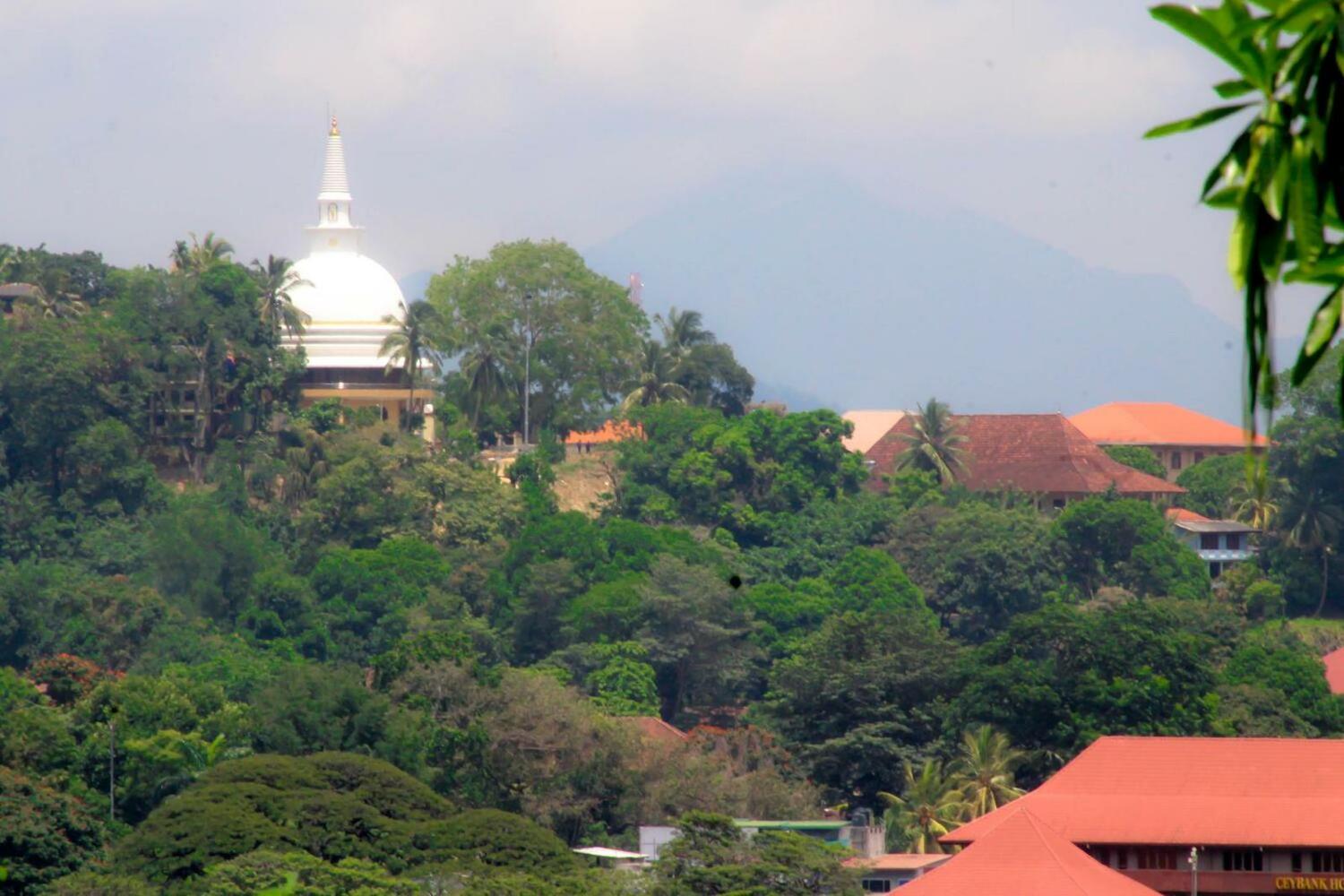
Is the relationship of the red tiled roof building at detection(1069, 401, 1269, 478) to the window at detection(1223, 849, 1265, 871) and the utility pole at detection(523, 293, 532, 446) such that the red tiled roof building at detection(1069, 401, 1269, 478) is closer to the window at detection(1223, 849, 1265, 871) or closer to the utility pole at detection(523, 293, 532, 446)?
the utility pole at detection(523, 293, 532, 446)

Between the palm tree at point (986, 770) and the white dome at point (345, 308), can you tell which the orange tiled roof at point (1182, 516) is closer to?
the white dome at point (345, 308)

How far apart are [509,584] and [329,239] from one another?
715 inches

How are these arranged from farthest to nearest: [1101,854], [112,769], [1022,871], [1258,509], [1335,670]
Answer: [1258,509]
[1335,670]
[112,769]
[1101,854]
[1022,871]

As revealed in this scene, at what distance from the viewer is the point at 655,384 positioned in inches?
2766

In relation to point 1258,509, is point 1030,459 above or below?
above

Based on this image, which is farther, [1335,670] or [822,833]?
[1335,670]

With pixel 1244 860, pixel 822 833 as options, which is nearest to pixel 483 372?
pixel 822 833

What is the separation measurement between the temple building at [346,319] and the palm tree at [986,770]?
25.2 m

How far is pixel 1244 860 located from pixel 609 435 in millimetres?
37987

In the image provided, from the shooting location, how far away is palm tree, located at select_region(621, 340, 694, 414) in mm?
69750

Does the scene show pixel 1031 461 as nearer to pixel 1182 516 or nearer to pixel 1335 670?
pixel 1182 516

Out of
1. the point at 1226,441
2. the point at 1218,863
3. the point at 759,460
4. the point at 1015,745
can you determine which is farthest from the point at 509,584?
the point at 1226,441

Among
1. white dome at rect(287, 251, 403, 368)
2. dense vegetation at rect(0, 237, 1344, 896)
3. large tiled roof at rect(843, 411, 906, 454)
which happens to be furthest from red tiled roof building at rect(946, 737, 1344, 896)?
large tiled roof at rect(843, 411, 906, 454)

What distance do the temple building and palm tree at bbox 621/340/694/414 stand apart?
21.3ft
